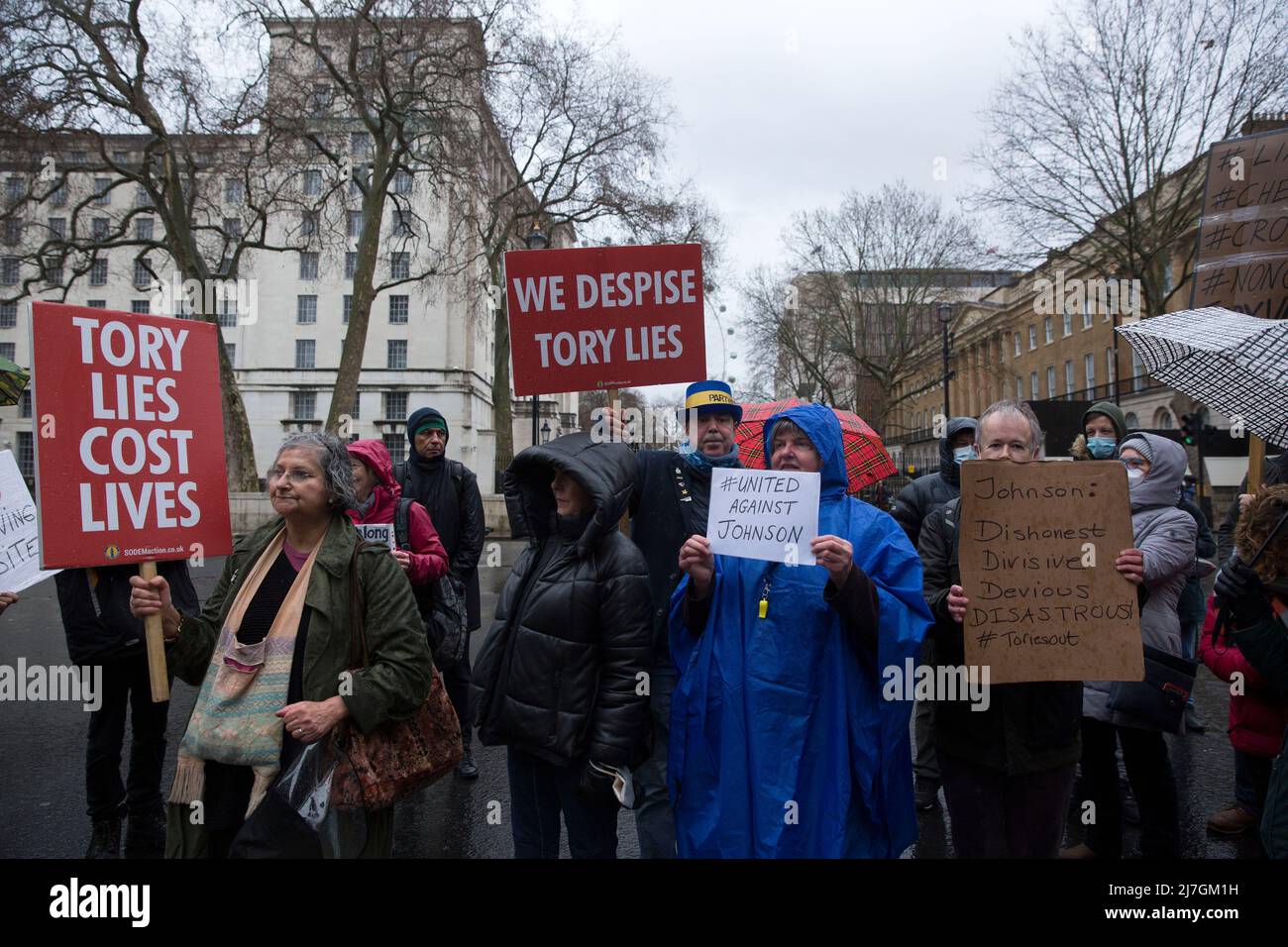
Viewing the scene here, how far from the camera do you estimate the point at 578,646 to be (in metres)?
2.79

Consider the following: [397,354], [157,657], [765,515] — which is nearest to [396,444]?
[397,354]

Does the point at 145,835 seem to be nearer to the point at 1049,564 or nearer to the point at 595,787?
the point at 595,787

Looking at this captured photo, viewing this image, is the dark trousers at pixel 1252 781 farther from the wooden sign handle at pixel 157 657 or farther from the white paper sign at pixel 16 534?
the white paper sign at pixel 16 534

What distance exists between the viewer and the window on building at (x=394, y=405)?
5003 cm

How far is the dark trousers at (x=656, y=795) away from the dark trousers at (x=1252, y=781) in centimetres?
285

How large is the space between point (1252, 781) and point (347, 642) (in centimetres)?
439

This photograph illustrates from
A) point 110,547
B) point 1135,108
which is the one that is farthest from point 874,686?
point 1135,108

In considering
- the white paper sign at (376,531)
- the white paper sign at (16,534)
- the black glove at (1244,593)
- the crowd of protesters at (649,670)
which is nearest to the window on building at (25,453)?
the white paper sign at (16,534)
